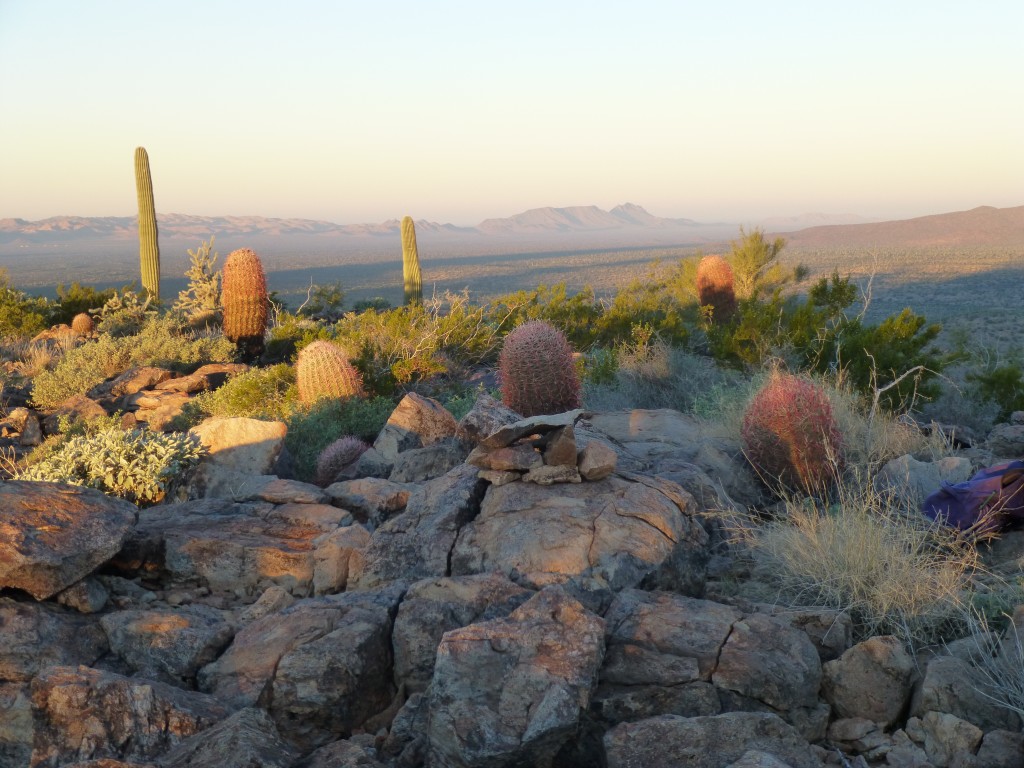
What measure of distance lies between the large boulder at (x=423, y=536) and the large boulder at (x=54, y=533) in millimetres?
1373

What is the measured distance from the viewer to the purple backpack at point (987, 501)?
17.0 feet

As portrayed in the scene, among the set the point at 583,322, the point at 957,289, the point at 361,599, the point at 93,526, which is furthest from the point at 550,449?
the point at 957,289

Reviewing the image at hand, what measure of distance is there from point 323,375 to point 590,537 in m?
6.05

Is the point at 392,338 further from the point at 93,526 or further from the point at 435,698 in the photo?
the point at 435,698

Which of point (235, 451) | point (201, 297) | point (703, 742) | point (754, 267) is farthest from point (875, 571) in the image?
point (754, 267)

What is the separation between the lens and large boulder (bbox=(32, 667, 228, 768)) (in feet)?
11.4

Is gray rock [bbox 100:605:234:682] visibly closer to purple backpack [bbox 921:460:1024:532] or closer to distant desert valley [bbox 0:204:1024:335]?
purple backpack [bbox 921:460:1024:532]

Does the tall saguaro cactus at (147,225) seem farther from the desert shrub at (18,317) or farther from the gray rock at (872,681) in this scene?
the gray rock at (872,681)

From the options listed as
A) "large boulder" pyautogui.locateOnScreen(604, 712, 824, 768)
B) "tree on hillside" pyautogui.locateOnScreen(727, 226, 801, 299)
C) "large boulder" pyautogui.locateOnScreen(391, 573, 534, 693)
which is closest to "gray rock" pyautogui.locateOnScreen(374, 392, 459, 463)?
"large boulder" pyautogui.locateOnScreen(391, 573, 534, 693)

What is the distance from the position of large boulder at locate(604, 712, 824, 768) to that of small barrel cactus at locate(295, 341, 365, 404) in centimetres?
737

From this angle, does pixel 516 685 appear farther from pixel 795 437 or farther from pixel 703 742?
pixel 795 437

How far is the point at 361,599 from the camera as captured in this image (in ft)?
14.6

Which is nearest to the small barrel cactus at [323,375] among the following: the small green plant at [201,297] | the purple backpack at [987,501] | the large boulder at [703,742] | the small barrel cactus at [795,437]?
the small barrel cactus at [795,437]

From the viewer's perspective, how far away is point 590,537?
4.73 meters
